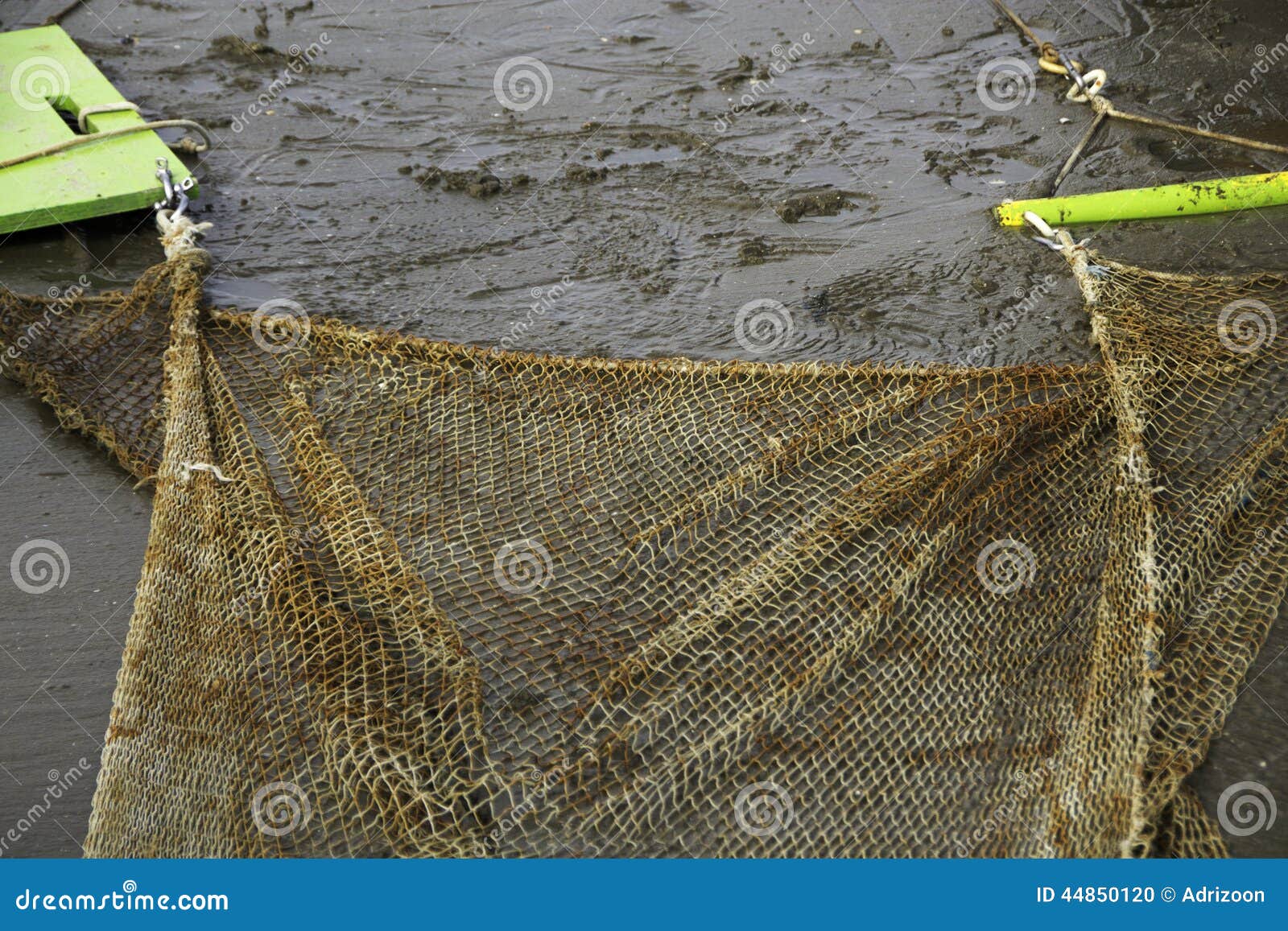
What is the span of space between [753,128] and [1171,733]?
3.98 metres

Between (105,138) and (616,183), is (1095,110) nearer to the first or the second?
(616,183)

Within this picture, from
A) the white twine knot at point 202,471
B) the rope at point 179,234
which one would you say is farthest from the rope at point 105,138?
the white twine knot at point 202,471

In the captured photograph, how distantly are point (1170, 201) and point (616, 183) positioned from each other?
2.66 metres

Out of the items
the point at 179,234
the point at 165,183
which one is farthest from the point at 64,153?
the point at 179,234

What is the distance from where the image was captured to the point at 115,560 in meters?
3.95

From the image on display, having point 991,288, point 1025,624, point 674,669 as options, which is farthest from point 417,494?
point 991,288

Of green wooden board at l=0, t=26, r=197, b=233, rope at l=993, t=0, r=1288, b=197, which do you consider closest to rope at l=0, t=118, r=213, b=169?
green wooden board at l=0, t=26, r=197, b=233

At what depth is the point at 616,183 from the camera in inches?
225

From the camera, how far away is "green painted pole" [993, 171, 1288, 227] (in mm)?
5258

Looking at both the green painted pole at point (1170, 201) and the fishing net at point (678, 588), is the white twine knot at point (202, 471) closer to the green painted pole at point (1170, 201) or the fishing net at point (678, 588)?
the fishing net at point (678, 588)

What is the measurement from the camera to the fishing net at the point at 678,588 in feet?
9.78

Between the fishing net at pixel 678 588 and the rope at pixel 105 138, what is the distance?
4.20ft

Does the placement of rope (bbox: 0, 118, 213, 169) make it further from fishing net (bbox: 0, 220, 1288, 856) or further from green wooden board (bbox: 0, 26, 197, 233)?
fishing net (bbox: 0, 220, 1288, 856)

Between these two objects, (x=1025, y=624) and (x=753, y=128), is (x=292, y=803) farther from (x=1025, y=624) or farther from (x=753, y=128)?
(x=753, y=128)
